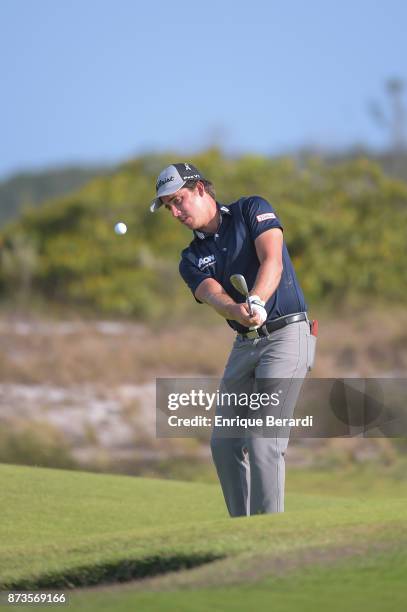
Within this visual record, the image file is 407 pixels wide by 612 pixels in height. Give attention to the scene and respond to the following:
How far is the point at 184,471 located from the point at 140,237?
42.0 feet

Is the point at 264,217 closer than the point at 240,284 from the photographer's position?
No

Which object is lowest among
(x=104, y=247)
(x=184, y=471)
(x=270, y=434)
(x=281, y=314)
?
(x=184, y=471)

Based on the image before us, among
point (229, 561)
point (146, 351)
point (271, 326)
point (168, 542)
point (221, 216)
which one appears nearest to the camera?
point (229, 561)

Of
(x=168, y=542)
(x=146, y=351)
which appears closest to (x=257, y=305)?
(x=168, y=542)

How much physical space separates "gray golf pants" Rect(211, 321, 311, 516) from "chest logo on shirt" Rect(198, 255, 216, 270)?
0.42 metres

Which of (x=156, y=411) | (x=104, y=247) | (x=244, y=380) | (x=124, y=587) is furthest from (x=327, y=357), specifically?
(x=124, y=587)

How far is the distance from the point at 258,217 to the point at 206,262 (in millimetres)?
375

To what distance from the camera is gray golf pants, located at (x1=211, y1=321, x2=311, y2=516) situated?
5742 mm

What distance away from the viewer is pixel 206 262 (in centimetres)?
604

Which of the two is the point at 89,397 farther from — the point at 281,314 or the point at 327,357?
the point at 281,314

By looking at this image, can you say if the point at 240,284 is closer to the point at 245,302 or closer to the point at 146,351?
the point at 245,302

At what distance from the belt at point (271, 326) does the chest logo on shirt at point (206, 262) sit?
0.42m

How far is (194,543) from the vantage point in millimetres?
4727

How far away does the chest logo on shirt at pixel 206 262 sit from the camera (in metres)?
6.03
